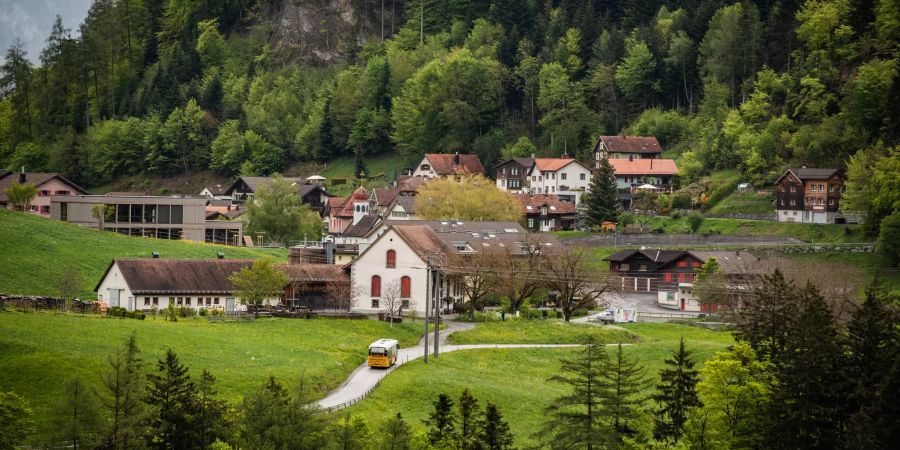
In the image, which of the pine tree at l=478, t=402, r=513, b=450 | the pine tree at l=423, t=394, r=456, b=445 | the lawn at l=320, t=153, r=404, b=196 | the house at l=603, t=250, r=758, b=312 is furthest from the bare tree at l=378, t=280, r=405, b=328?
the lawn at l=320, t=153, r=404, b=196

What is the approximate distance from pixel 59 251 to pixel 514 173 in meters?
58.6

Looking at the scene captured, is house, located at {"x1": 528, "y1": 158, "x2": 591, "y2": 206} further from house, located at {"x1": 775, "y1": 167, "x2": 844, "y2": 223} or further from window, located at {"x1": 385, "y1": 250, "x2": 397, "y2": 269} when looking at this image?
window, located at {"x1": 385, "y1": 250, "x2": 397, "y2": 269}

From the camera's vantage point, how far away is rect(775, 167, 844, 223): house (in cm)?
9612

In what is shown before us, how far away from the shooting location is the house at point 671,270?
80188mm

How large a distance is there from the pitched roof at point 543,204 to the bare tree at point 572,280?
103ft

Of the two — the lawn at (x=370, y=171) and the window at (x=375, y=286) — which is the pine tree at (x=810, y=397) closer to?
the window at (x=375, y=286)

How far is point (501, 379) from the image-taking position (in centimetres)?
5341

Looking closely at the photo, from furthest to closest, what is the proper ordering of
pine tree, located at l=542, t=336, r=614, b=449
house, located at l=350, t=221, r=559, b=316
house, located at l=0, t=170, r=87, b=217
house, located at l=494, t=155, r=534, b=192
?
house, located at l=494, t=155, r=534, b=192 → house, located at l=0, t=170, r=87, b=217 → house, located at l=350, t=221, r=559, b=316 → pine tree, located at l=542, t=336, r=614, b=449

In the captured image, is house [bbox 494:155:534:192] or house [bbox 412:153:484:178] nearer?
house [bbox 494:155:534:192]

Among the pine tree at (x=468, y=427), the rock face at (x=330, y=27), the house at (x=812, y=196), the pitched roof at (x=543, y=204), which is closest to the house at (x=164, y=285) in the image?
the pine tree at (x=468, y=427)

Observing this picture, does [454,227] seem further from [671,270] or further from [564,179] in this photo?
[564,179]

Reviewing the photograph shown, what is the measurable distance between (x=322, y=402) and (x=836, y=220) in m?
61.6

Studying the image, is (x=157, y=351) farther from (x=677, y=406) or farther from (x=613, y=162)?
(x=613, y=162)

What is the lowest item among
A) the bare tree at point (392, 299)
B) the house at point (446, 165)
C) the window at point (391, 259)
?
the bare tree at point (392, 299)
